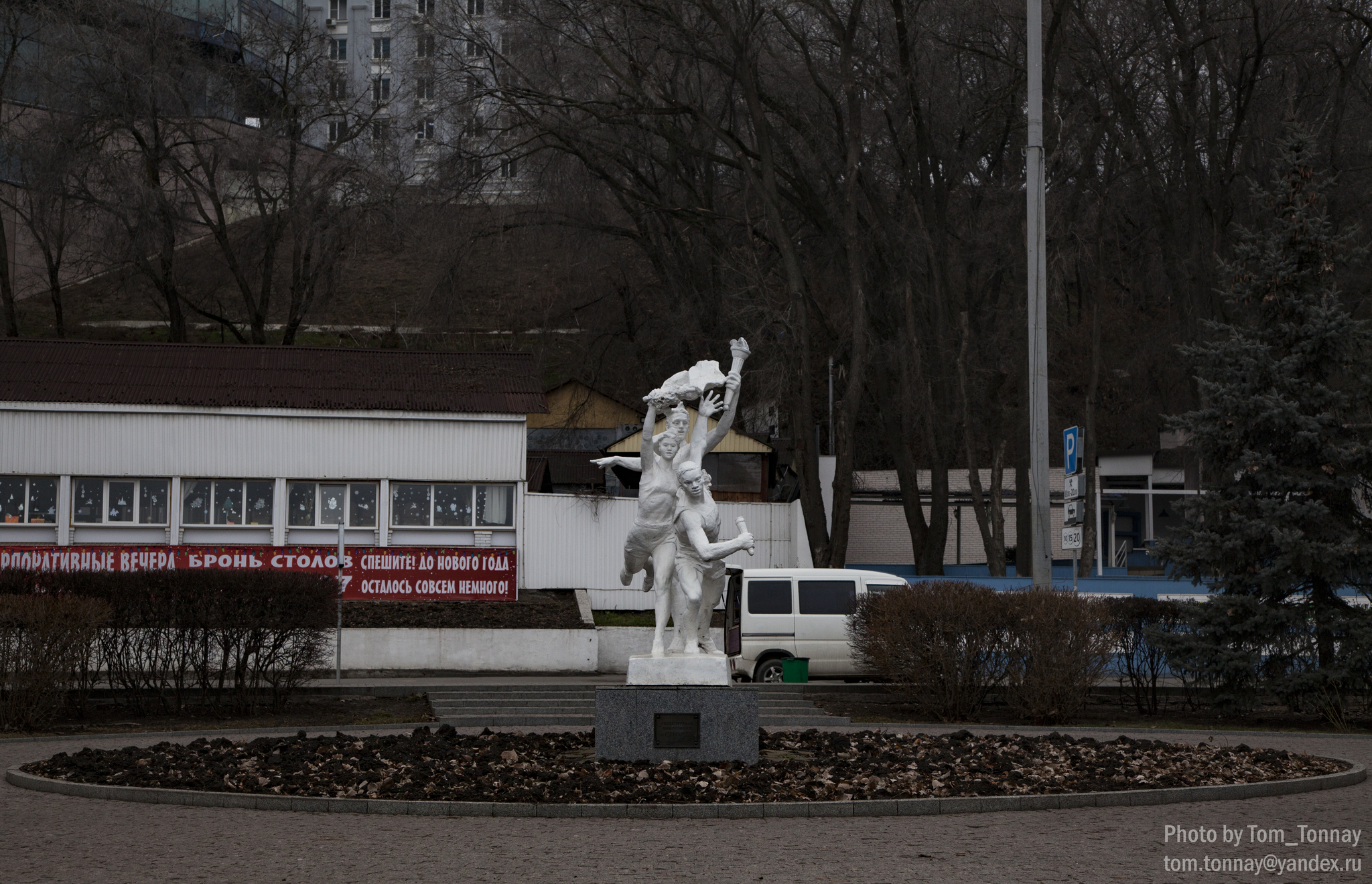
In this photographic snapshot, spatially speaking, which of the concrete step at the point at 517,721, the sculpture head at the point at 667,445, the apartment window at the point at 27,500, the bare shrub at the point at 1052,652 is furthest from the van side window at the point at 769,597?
the apartment window at the point at 27,500

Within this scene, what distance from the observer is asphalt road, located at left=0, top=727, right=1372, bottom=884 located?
27.9ft

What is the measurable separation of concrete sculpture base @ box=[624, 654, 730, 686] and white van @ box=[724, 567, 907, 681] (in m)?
9.70

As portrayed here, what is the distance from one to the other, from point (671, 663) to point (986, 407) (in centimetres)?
2924

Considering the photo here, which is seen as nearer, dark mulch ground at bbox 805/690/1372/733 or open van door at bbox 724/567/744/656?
dark mulch ground at bbox 805/690/1372/733

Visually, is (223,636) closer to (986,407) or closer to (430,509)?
(430,509)

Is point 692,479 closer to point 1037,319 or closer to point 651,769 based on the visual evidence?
point 651,769

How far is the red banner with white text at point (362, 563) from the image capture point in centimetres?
2875

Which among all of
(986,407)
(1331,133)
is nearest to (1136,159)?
(1331,133)

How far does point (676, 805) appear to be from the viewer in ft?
35.7

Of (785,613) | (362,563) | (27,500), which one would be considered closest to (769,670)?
(785,613)

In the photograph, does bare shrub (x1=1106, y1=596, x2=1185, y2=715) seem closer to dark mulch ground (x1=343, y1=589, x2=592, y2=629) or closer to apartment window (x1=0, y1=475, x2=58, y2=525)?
dark mulch ground (x1=343, y1=589, x2=592, y2=629)

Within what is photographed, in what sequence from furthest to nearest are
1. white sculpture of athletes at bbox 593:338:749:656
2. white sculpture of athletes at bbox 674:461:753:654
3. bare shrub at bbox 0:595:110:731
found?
1. bare shrub at bbox 0:595:110:731
2. white sculpture of athletes at bbox 593:338:749:656
3. white sculpture of athletes at bbox 674:461:753:654

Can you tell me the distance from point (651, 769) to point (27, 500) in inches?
854

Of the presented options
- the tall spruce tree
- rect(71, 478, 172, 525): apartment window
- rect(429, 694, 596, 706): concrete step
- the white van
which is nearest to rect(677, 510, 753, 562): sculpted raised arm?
rect(429, 694, 596, 706): concrete step
